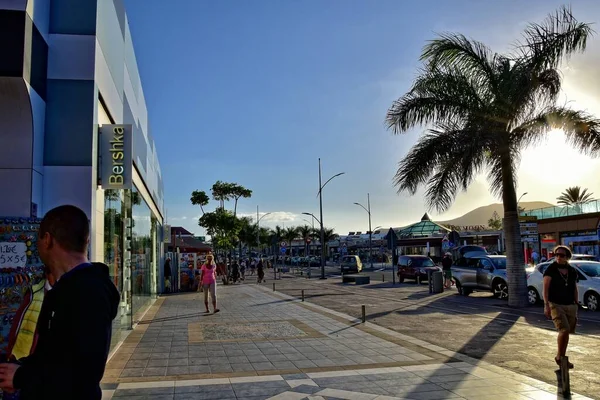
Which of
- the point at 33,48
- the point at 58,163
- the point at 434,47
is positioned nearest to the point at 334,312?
the point at 434,47

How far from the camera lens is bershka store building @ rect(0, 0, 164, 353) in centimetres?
647

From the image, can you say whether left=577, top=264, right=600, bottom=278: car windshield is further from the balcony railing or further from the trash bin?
the balcony railing

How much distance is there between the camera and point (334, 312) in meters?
16.0

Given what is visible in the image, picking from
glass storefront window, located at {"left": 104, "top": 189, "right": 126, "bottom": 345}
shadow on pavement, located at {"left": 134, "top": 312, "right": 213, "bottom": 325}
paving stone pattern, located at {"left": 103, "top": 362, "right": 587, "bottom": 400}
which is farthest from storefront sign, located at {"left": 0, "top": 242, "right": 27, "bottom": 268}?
shadow on pavement, located at {"left": 134, "top": 312, "right": 213, "bottom": 325}

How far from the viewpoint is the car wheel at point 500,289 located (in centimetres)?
1945

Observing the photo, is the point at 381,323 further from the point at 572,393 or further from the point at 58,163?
the point at 58,163

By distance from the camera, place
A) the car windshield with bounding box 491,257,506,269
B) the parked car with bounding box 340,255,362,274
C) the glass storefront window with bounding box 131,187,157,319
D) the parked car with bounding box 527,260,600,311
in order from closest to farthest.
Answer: the glass storefront window with bounding box 131,187,157,319 → the parked car with bounding box 527,260,600,311 → the car windshield with bounding box 491,257,506,269 → the parked car with bounding box 340,255,362,274

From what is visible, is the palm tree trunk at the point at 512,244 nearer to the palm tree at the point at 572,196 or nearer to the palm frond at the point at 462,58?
the palm frond at the point at 462,58

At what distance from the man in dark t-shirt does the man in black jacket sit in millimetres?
7084

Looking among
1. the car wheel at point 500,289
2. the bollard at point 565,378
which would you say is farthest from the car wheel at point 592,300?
the bollard at point 565,378

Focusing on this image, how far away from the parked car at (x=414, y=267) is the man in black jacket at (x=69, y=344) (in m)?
28.7

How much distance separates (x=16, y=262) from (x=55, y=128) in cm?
244

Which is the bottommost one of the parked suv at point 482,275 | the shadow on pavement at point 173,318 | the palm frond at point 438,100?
the shadow on pavement at point 173,318

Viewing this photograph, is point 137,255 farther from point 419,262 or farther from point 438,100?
point 419,262
